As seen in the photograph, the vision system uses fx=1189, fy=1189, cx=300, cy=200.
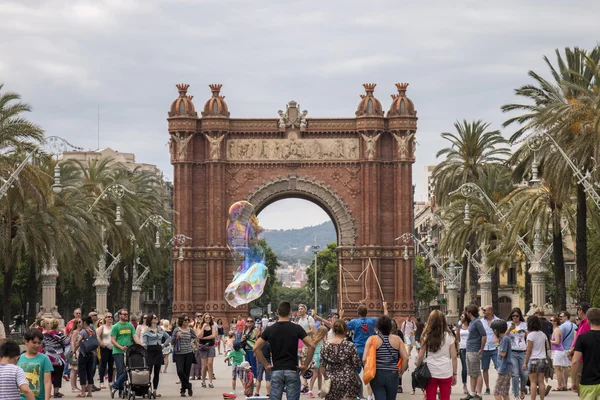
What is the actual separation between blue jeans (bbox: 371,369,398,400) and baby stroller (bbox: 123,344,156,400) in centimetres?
884

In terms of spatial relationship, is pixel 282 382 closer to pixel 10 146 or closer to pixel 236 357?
pixel 236 357

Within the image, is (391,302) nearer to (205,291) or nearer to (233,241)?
(205,291)

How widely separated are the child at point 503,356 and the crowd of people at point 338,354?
0.02m

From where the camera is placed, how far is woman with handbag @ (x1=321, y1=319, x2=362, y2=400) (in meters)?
16.3

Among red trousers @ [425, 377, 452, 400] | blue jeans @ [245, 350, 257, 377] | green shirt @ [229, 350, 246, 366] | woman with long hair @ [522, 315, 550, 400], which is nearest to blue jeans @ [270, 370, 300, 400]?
red trousers @ [425, 377, 452, 400]

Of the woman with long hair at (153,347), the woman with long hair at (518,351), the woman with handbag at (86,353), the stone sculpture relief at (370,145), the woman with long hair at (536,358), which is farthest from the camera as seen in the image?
the stone sculpture relief at (370,145)

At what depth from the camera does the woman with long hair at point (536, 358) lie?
22.7 meters

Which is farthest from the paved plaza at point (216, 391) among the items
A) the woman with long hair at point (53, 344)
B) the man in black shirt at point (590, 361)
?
the man in black shirt at point (590, 361)

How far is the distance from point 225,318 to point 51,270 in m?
24.3

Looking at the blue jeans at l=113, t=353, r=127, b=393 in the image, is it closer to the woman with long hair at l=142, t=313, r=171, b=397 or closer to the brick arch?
the woman with long hair at l=142, t=313, r=171, b=397

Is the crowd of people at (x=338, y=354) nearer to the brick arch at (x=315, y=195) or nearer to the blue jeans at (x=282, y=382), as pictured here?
the blue jeans at (x=282, y=382)

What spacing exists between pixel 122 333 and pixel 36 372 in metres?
10.9

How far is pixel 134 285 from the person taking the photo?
248ft

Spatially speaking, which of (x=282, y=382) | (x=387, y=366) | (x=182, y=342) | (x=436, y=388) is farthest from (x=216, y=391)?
(x=436, y=388)
